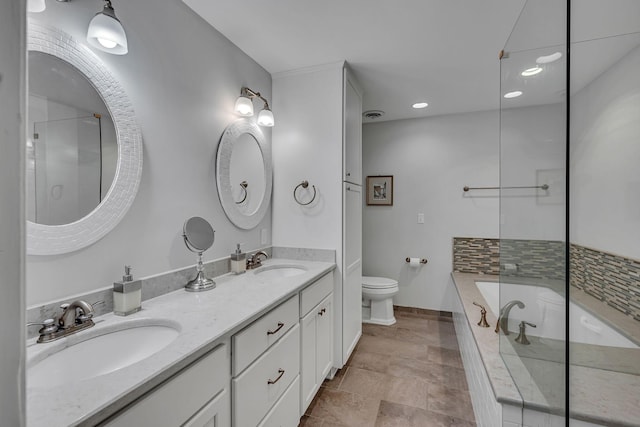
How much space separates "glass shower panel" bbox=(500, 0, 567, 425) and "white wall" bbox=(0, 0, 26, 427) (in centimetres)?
125

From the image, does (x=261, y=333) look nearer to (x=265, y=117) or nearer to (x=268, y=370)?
(x=268, y=370)

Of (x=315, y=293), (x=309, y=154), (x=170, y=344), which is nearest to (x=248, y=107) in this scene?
(x=309, y=154)

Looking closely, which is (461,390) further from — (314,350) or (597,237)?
(597,237)

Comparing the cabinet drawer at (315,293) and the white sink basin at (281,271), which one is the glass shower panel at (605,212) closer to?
the cabinet drawer at (315,293)

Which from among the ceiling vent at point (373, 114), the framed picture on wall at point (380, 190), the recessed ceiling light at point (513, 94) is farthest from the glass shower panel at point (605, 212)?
the framed picture on wall at point (380, 190)

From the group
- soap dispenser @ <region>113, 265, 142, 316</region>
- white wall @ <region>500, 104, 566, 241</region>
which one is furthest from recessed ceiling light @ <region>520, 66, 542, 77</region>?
soap dispenser @ <region>113, 265, 142, 316</region>

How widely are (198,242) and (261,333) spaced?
62cm

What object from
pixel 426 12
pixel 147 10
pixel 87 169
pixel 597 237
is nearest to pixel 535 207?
pixel 597 237

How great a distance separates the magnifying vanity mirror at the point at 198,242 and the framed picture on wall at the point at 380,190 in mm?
2510

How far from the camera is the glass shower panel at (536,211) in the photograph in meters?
1.00

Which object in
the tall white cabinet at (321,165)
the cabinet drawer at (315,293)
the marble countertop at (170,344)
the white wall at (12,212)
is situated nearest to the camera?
the white wall at (12,212)

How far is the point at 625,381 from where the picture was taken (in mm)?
767

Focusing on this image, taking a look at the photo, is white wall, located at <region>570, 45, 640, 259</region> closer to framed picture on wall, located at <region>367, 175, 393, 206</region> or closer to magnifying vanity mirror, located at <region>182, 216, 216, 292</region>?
magnifying vanity mirror, located at <region>182, 216, 216, 292</region>

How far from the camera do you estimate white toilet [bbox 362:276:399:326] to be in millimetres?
3197
